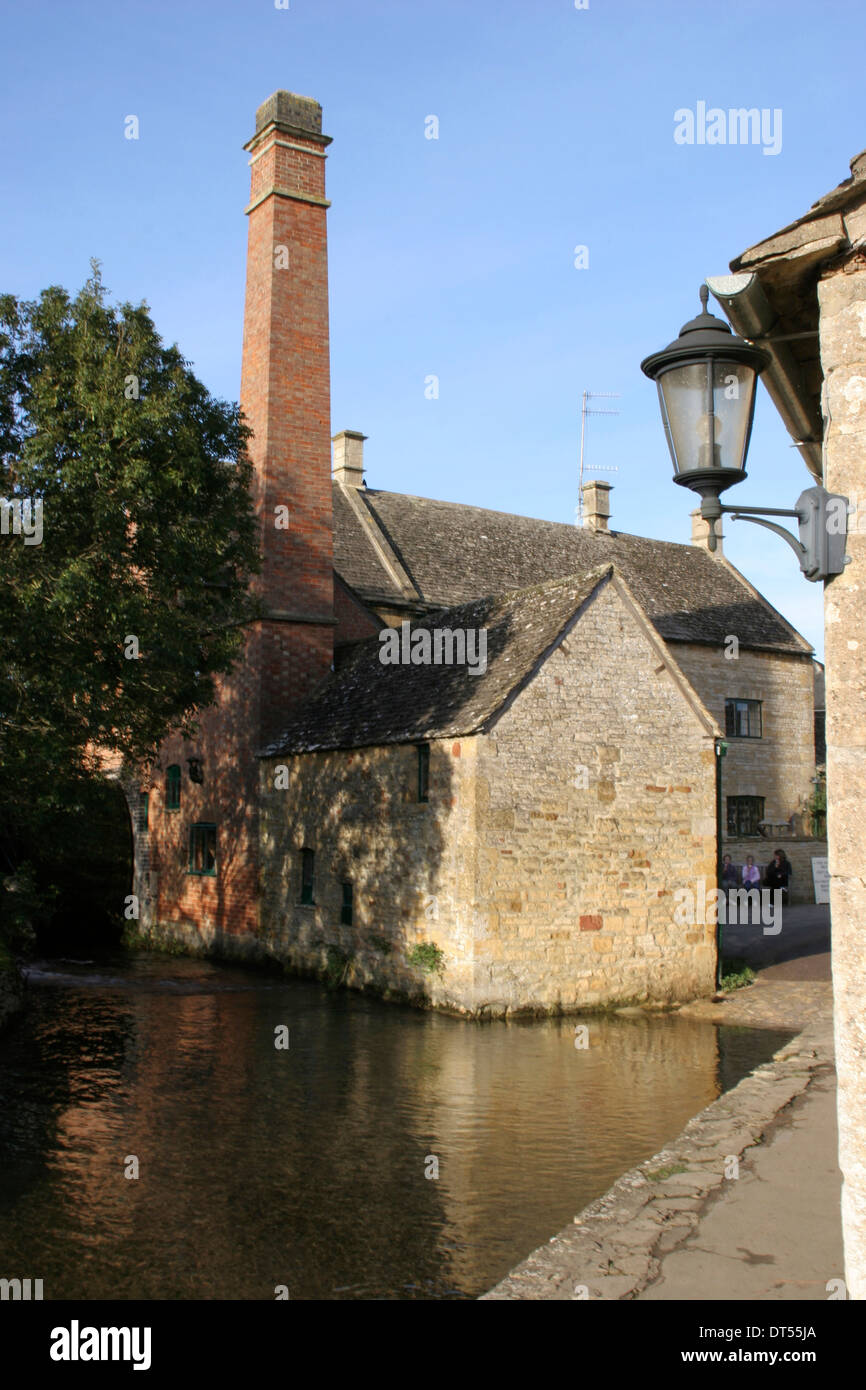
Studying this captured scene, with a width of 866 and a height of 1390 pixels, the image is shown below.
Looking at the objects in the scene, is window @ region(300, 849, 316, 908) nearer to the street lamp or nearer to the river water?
the river water

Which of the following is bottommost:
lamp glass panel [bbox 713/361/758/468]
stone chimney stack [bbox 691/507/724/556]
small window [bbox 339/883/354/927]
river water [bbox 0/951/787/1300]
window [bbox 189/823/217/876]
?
river water [bbox 0/951/787/1300]

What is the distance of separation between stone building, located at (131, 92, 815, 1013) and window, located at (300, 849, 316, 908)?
45 mm

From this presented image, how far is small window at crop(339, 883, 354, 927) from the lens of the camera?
664 inches

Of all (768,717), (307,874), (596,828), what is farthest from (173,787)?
(768,717)

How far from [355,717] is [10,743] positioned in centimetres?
628

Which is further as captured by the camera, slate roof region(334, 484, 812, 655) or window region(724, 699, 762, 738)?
window region(724, 699, 762, 738)

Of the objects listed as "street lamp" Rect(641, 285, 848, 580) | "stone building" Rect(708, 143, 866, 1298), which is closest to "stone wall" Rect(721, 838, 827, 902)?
"street lamp" Rect(641, 285, 848, 580)

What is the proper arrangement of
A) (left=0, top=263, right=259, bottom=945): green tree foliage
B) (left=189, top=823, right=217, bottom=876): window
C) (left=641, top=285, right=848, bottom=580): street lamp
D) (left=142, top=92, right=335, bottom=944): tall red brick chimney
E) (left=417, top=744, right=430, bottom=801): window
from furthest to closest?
(left=189, top=823, right=217, bottom=876): window, (left=142, top=92, right=335, bottom=944): tall red brick chimney, (left=417, top=744, right=430, bottom=801): window, (left=0, top=263, right=259, bottom=945): green tree foliage, (left=641, top=285, right=848, bottom=580): street lamp

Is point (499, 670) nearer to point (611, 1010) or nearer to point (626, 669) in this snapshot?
point (626, 669)

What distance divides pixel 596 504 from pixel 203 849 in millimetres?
18206

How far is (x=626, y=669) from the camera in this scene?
51.7 feet

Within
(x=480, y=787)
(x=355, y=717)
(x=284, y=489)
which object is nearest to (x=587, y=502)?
(x=284, y=489)

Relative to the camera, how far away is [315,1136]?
8961 mm

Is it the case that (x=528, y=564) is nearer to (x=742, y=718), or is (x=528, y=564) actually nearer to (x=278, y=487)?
(x=742, y=718)
